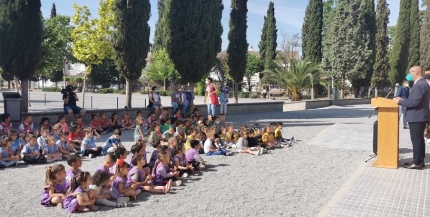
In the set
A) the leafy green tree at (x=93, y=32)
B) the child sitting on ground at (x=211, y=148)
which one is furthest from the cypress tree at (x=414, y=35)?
the child sitting on ground at (x=211, y=148)

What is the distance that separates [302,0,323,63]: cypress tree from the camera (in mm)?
38763

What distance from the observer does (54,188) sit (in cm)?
594

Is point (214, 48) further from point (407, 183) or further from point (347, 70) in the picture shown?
point (347, 70)

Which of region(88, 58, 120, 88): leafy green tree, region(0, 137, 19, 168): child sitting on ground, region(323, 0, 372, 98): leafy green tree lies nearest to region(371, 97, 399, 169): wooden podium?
region(0, 137, 19, 168): child sitting on ground

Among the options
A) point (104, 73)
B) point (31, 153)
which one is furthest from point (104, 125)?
point (104, 73)

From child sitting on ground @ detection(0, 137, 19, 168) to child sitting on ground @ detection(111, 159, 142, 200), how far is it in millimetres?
3348

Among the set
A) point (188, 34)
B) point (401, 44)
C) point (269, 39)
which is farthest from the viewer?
point (269, 39)

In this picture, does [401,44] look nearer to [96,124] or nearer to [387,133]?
[96,124]

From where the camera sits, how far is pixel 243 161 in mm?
9461

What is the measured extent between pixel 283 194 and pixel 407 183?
2.32 meters

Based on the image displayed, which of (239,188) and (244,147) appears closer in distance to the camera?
(239,188)

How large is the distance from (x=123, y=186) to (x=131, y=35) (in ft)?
44.3

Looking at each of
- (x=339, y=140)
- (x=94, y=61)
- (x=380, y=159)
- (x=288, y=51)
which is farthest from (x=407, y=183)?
(x=288, y=51)

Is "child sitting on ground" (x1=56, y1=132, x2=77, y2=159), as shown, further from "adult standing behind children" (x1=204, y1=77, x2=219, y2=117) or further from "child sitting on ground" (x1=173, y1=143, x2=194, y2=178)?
"adult standing behind children" (x1=204, y1=77, x2=219, y2=117)
